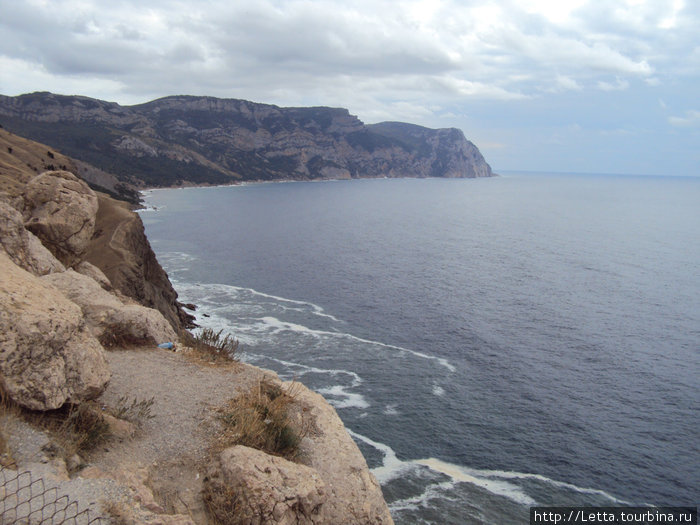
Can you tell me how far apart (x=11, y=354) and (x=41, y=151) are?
273 ft

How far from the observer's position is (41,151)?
249ft

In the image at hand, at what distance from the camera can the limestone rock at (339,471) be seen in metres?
9.09

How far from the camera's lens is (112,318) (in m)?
13.8

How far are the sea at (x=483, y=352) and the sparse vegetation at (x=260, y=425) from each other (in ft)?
42.4

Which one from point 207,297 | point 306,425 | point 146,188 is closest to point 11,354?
point 306,425

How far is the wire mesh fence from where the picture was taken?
597cm

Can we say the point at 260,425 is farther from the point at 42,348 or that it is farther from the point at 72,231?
the point at 72,231

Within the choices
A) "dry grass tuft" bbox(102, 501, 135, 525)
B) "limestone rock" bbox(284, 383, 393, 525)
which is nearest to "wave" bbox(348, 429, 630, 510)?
"limestone rock" bbox(284, 383, 393, 525)

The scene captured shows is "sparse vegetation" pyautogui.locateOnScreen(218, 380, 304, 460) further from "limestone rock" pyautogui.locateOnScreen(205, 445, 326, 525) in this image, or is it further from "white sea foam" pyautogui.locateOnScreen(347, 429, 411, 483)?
"white sea foam" pyautogui.locateOnScreen(347, 429, 411, 483)

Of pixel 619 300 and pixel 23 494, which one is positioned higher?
pixel 23 494

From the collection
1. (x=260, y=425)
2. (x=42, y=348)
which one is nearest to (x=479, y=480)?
(x=260, y=425)

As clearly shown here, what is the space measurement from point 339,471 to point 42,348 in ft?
19.5

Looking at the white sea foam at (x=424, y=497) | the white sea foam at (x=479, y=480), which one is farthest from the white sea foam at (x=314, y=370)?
the white sea foam at (x=424, y=497)

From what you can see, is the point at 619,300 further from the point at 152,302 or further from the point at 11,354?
the point at 11,354
